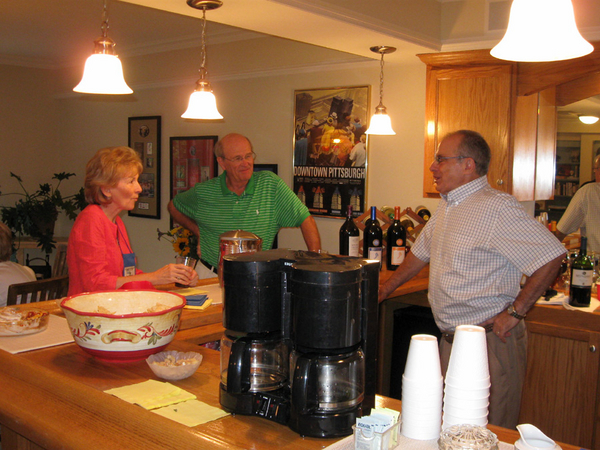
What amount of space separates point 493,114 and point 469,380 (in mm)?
3017

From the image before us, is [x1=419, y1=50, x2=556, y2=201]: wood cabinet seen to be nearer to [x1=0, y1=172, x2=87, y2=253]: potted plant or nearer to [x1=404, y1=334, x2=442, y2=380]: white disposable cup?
[x1=404, y1=334, x2=442, y2=380]: white disposable cup

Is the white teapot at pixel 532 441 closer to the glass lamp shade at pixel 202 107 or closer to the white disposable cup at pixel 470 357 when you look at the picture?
the white disposable cup at pixel 470 357

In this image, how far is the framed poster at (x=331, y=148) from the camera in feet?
15.0

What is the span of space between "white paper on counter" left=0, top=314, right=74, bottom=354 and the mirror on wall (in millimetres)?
3747

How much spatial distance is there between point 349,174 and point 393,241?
1106mm

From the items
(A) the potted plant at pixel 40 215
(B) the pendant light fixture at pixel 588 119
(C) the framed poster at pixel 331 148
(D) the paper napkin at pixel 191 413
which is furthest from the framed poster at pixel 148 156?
(D) the paper napkin at pixel 191 413

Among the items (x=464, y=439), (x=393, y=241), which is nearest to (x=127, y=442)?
(x=464, y=439)

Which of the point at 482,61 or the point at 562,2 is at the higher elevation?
the point at 482,61

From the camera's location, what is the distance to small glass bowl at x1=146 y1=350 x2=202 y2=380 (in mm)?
1544

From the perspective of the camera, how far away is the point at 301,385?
3.87ft

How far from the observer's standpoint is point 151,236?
6336 millimetres

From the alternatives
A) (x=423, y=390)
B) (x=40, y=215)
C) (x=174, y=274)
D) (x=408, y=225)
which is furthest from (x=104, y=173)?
(x=40, y=215)

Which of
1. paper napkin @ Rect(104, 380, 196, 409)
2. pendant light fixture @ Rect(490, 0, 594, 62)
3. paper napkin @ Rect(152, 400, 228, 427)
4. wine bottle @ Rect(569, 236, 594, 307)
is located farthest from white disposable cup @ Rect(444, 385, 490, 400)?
wine bottle @ Rect(569, 236, 594, 307)

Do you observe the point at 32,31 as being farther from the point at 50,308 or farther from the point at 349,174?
the point at 50,308
